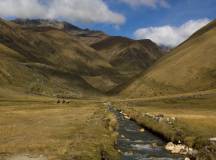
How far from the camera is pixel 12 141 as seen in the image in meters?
47.8

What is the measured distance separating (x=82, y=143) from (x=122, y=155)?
5.27m

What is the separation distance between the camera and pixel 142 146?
5044 centimetres

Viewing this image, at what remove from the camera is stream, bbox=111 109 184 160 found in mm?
A: 42312

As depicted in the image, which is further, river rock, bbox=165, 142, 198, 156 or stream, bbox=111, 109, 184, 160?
stream, bbox=111, 109, 184, 160

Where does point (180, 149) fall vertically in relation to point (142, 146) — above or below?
above

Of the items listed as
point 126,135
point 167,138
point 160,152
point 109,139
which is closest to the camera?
point 160,152

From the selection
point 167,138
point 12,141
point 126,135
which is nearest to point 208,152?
point 167,138

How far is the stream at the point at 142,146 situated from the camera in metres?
42.3

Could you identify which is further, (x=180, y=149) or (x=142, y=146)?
(x=142, y=146)

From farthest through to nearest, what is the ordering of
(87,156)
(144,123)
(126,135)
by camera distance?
(144,123) → (126,135) → (87,156)

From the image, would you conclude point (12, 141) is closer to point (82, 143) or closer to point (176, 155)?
point (82, 143)

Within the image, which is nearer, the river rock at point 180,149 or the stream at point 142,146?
the river rock at point 180,149

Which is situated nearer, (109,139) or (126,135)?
(109,139)

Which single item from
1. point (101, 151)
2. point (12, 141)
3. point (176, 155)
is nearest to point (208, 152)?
point (176, 155)
